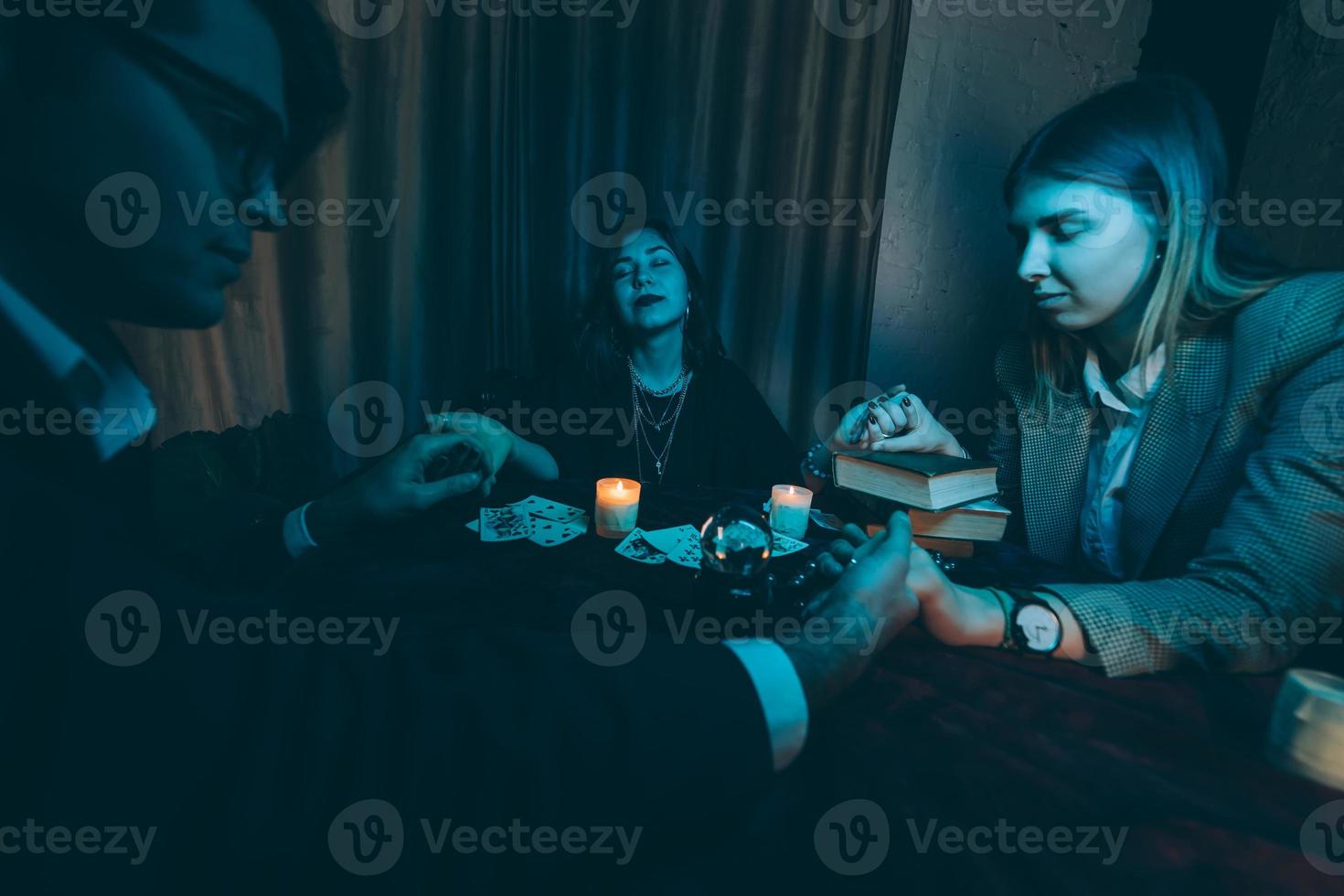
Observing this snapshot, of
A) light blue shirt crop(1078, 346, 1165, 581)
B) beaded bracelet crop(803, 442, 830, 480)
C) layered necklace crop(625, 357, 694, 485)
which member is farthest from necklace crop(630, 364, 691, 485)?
light blue shirt crop(1078, 346, 1165, 581)

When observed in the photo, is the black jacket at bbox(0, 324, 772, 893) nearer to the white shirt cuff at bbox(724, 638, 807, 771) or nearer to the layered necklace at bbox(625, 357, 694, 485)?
the white shirt cuff at bbox(724, 638, 807, 771)

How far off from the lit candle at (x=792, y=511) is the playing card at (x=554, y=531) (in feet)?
1.26

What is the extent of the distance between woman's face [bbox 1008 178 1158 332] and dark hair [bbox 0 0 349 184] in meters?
1.36

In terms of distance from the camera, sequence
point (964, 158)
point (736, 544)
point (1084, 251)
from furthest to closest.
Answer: point (964, 158)
point (1084, 251)
point (736, 544)

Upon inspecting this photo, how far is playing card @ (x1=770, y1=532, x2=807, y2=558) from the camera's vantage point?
107 cm

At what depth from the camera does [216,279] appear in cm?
72

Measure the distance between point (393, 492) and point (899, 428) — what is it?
106 centimetres

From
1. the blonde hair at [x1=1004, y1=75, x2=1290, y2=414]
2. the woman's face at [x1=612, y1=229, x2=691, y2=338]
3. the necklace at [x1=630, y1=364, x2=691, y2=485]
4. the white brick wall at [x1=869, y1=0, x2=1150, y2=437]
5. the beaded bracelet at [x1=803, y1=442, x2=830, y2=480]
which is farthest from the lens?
the white brick wall at [x1=869, y1=0, x2=1150, y2=437]

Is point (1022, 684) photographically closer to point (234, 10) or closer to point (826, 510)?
point (826, 510)

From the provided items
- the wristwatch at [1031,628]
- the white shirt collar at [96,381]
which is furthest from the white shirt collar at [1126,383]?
the white shirt collar at [96,381]

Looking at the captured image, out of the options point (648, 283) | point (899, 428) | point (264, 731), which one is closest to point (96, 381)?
point (264, 731)

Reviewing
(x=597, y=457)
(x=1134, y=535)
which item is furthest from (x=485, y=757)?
(x=597, y=457)

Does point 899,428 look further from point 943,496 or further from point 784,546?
point 784,546

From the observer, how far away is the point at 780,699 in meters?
0.55
